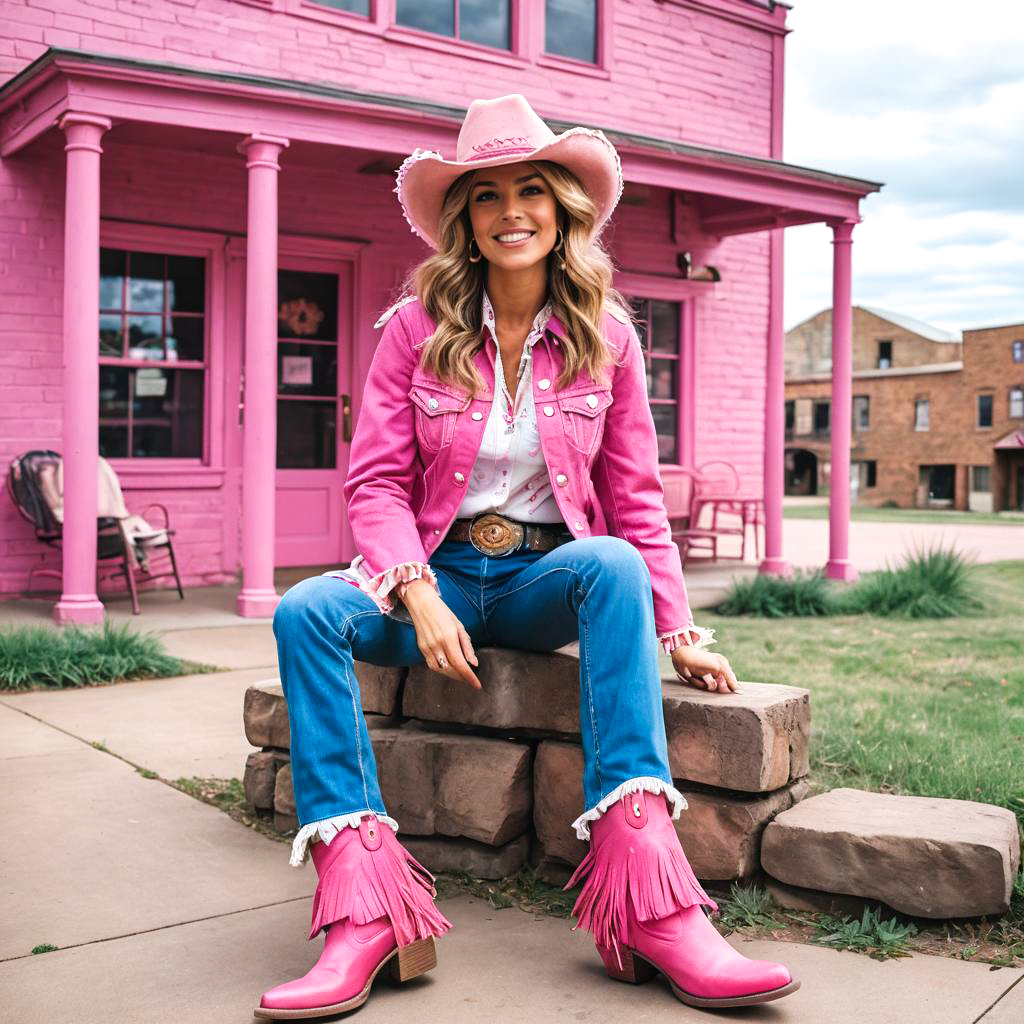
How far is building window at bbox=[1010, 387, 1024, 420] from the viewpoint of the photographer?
1849 inches

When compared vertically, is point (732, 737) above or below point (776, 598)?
above

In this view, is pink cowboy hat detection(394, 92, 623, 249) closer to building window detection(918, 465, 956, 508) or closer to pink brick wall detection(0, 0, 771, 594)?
pink brick wall detection(0, 0, 771, 594)

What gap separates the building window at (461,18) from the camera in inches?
377

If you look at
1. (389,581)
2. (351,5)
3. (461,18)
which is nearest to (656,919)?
(389,581)

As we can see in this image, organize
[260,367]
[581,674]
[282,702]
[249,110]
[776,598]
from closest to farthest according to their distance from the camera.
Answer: [581,674] → [282,702] → [249,110] → [260,367] → [776,598]

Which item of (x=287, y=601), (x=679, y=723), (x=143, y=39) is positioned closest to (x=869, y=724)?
(x=679, y=723)

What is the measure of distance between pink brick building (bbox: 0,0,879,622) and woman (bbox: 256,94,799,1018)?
448 centimetres

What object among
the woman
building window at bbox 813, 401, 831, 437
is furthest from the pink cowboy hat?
building window at bbox 813, 401, 831, 437

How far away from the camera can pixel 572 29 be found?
10508 millimetres

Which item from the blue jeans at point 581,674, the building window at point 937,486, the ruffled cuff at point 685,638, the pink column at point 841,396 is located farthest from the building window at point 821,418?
the blue jeans at point 581,674

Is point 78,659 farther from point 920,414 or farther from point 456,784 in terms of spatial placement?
point 920,414

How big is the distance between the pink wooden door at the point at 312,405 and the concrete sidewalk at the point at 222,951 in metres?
5.61

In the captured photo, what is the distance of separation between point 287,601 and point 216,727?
2277 mm

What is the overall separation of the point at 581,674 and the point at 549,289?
3.28 ft
